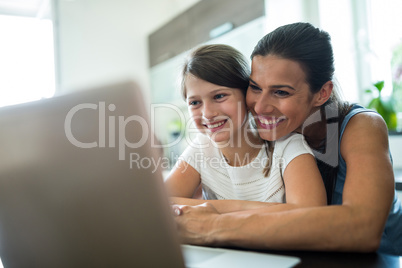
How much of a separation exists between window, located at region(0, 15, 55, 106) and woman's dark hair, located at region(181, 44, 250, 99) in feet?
7.71

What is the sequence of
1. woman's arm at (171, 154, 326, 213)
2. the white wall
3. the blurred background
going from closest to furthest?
→ woman's arm at (171, 154, 326, 213)
the blurred background
the white wall

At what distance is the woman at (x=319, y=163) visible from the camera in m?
0.68

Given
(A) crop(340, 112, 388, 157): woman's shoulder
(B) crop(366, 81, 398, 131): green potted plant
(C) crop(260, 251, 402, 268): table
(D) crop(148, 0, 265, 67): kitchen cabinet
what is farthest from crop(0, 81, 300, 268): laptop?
(D) crop(148, 0, 265, 67): kitchen cabinet

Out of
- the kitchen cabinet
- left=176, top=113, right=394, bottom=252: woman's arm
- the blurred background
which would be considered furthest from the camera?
the kitchen cabinet

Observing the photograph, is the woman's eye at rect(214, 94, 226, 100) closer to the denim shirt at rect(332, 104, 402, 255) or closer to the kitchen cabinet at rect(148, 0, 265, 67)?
the denim shirt at rect(332, 104, 402, 255)

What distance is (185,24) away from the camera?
321cm

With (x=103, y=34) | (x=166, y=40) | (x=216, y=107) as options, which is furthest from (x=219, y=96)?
(x=103, y=34)

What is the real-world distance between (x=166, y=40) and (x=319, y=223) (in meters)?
3.10

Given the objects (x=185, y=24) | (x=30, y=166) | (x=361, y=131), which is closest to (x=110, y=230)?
(x=30, y=166)

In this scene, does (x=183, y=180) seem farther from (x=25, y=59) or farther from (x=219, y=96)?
(x=25, y=59)

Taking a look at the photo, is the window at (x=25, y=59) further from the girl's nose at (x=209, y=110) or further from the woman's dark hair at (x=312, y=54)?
the woman's dark hair at (x=312, y=54)

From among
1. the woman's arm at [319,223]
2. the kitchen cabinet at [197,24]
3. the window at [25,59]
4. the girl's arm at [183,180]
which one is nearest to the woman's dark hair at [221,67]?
the girl's arm at [183,180]

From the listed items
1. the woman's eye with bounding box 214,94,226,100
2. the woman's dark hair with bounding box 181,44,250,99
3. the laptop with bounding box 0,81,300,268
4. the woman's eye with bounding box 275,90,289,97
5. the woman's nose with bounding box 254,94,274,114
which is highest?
the woman's dark hair with bounding box 181,44,250,99

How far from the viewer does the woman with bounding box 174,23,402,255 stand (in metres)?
0.68
